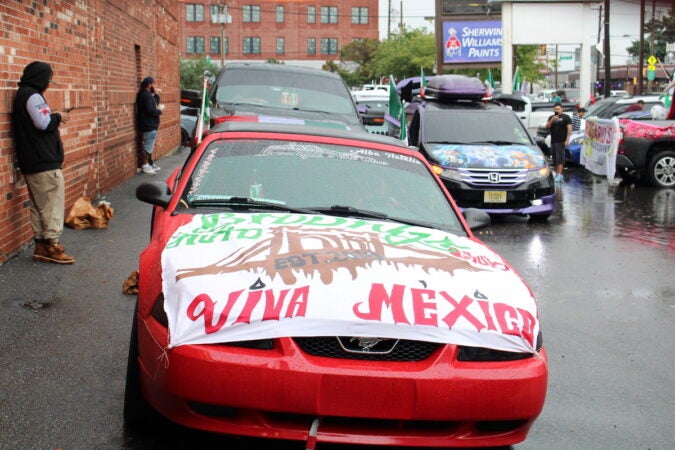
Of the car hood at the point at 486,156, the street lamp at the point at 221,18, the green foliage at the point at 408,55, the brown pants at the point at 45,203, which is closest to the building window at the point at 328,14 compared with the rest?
the street lamp at the point at 221,18

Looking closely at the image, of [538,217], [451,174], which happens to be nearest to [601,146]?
[538,217]

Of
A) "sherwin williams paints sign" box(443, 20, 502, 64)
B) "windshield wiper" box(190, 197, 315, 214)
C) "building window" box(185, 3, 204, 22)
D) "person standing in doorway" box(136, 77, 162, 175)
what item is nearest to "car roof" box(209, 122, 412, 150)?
"windshield wiper" box(190, 197, 315, 214)

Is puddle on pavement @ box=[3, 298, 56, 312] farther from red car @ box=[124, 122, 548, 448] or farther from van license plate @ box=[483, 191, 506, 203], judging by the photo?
van license plate @ box=[483, 191, 506, 203]

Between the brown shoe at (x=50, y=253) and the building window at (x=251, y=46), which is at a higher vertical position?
the building window at (x=251, y=46)

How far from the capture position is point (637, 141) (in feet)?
56.6

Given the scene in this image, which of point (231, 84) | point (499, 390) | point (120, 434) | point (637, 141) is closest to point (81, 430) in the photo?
point (120, 434)

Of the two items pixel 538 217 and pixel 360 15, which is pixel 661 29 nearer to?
pixel 360 15

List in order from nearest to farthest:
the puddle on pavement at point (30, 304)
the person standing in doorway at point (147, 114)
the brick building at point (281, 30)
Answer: the puddle on pavement at point (30, 304) < the person standing in doorway at point (147, 114) < the brick building at point (281, 30)

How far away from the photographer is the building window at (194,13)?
87.9 m

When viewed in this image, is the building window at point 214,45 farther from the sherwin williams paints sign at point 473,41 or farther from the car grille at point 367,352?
the car grille at point 367,352

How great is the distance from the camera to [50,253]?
860cm

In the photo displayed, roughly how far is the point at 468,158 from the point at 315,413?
986 cm

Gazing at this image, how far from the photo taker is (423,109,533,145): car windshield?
14.0m

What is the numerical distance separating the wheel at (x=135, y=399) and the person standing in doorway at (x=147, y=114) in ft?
42.9
